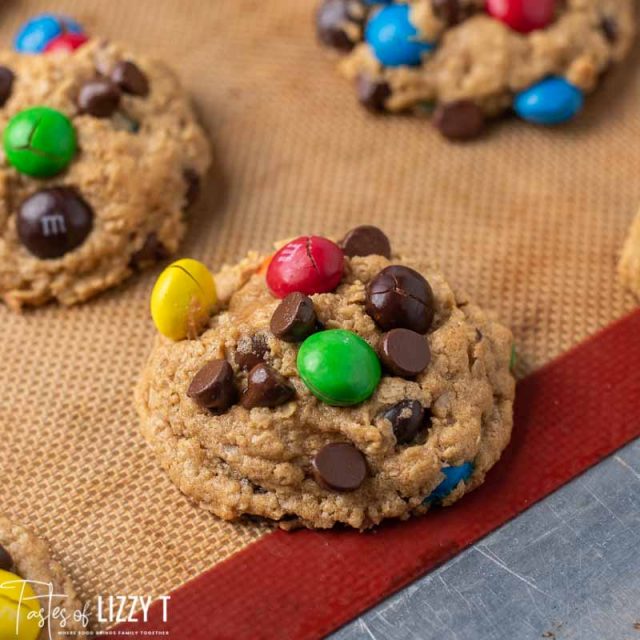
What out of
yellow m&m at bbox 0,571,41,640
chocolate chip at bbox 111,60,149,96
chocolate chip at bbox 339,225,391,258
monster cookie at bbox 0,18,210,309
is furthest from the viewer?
chocolate chip at bbox 111,60,149,96

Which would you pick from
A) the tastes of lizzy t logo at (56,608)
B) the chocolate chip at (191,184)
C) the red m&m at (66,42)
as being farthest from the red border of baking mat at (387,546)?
the red m&m at (66,42)

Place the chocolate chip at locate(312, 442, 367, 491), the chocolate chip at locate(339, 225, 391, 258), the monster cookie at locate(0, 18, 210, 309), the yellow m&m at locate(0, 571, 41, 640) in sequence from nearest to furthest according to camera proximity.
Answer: the yellow m&m at locate(0, 571, 41, 640), the chocolate chip at locate(312, 442, 367, 491), the chocolate chip at locate(339, 225, 391, 258), the monster cookie at locate(0, 18, 210, 309)

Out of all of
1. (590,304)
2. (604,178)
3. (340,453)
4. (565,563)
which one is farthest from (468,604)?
(604,178)

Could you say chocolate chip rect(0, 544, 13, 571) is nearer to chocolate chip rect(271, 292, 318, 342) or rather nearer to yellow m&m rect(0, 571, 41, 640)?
yellow m&m rect(0, 571, 41, 640)

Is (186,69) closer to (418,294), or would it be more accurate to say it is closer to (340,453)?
(418,294)

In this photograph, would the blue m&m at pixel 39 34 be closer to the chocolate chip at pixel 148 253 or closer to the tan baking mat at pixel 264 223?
the tan baking mat at pixel 264 223

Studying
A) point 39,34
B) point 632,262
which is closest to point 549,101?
point 632,262

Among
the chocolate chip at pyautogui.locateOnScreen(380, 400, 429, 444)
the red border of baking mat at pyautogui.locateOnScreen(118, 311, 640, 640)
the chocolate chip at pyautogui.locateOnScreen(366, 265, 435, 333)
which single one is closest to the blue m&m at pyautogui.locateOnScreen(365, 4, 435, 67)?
the chocolate chip at pyautogui.locateOnScreen(366, 265, 435, 333)
